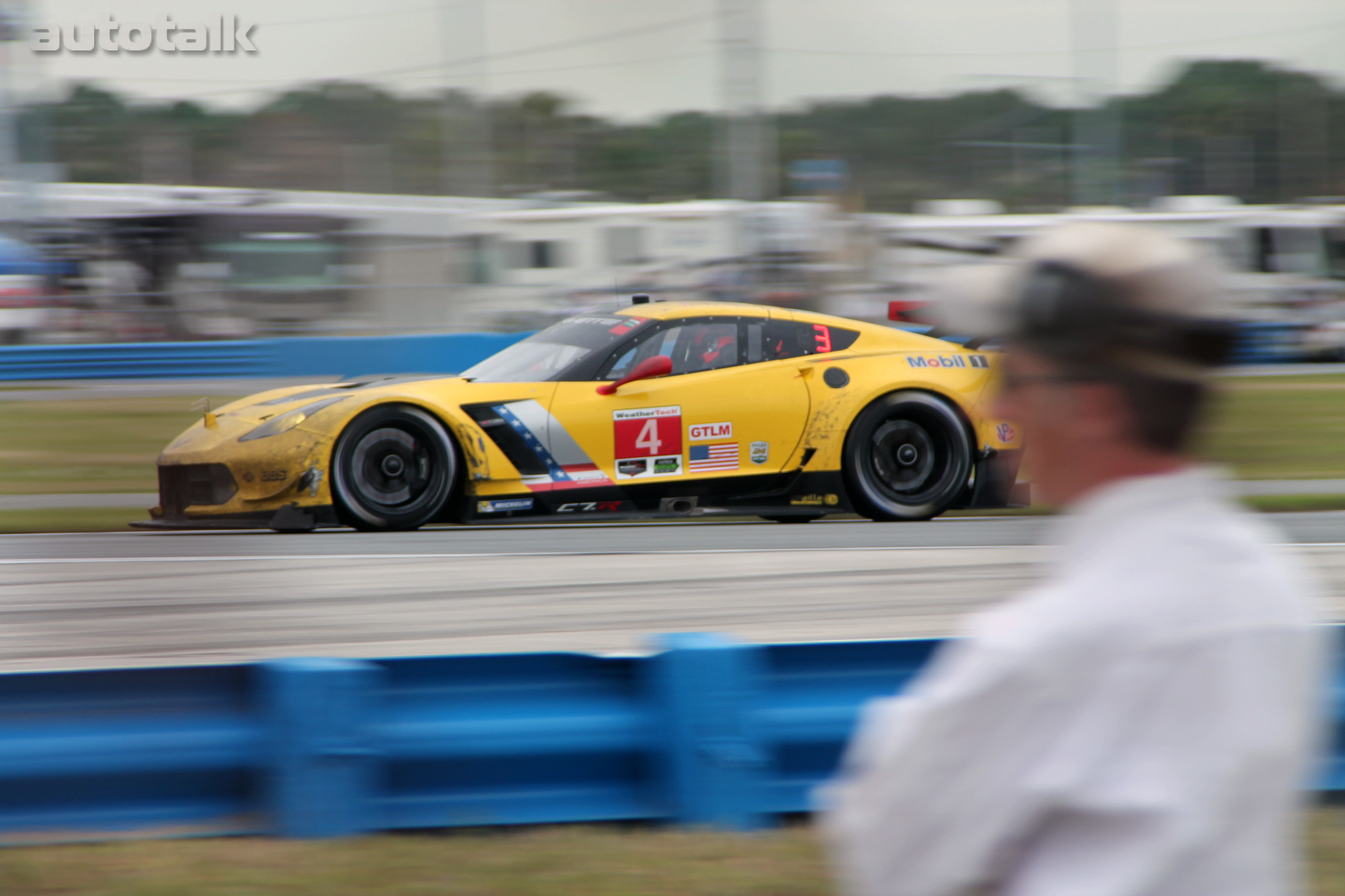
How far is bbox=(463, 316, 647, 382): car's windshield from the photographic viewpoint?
301 inches

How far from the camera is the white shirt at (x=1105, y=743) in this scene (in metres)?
1.06

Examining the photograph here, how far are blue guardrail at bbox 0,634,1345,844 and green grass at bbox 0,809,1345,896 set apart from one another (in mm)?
62

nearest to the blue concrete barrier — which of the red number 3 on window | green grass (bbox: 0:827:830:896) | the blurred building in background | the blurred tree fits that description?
the blurred building in background

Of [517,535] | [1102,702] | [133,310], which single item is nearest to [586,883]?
[1102,702]

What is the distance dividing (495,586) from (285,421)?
1.85 metres

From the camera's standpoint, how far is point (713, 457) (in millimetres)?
7543

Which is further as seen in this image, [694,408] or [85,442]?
[85,442]

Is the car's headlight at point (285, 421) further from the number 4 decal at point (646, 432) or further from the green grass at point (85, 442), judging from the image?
the green grass at point (85, 442)

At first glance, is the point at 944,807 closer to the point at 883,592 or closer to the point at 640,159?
the point at 883,592

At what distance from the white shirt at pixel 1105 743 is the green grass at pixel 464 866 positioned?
1.87 meters

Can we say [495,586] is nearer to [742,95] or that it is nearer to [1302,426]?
[742,95]

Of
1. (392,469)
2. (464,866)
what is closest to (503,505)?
(392,469)

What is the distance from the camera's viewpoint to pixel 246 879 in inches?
113

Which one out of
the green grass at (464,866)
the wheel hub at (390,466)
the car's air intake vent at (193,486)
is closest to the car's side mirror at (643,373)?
the wheel hub at (390,466)
